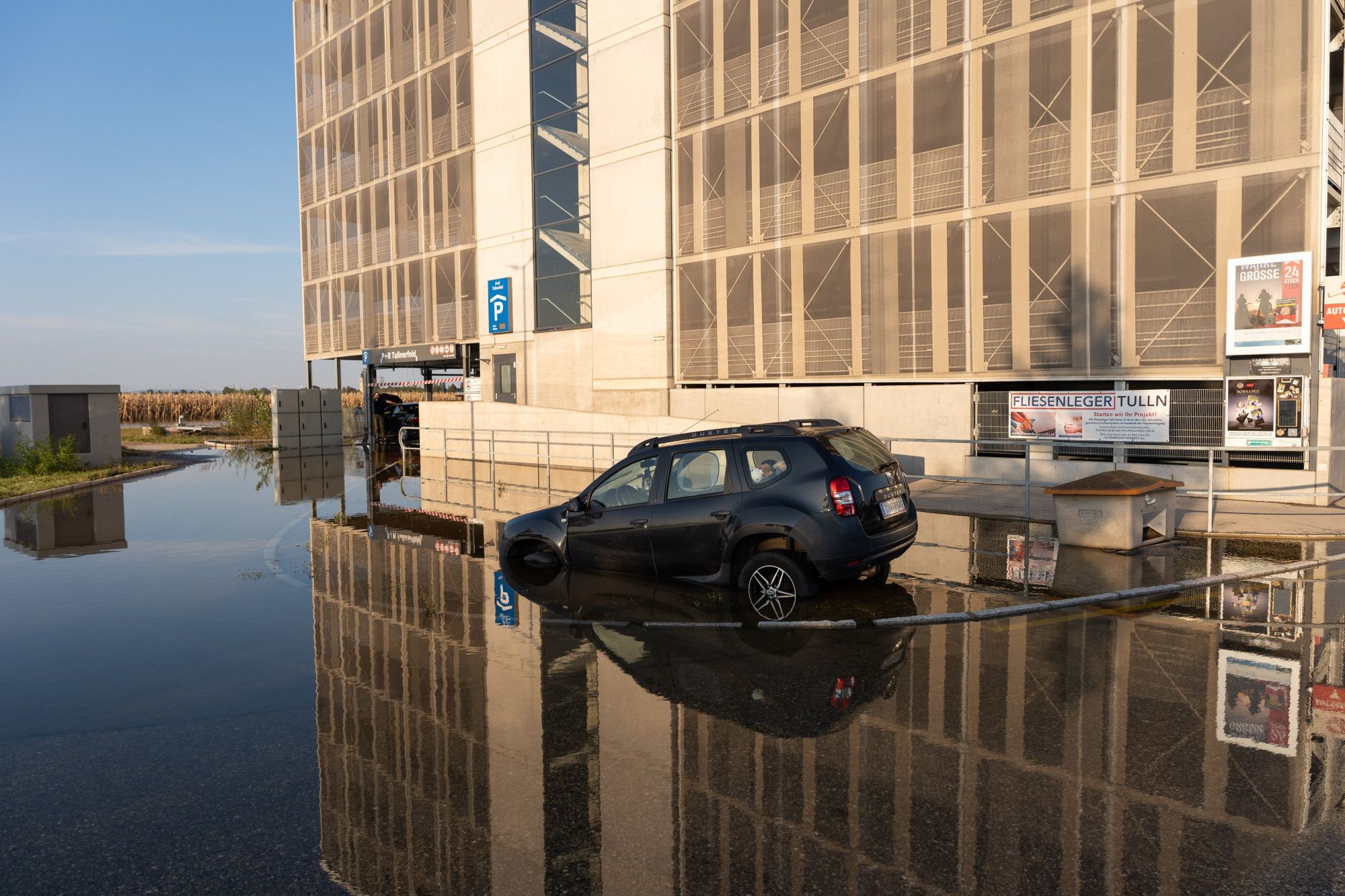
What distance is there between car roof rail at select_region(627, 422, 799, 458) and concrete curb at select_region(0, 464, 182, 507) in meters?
16.2

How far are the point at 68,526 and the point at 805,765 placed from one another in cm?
1520

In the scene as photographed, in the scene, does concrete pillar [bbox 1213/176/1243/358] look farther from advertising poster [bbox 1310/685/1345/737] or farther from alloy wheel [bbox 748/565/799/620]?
advertising poster [bbox 1310/685/1345/737]

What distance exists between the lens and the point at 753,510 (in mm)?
8461

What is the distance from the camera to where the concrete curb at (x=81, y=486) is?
19.2m

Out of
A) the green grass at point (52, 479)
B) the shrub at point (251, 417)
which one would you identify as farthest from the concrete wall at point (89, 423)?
the shrub at point (251, 417)

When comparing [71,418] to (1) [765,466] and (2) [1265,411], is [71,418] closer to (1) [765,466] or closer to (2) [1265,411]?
(1) [765,466]

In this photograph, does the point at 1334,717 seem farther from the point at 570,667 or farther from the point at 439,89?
the point at 439,89

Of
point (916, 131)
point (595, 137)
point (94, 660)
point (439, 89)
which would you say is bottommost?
point (94, 660)

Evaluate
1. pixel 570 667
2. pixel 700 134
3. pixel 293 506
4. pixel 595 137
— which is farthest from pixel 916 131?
pixel 570 667

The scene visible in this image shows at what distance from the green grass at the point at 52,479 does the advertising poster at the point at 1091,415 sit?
21.4 meters

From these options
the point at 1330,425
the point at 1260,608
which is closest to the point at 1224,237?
the point at 1330,425

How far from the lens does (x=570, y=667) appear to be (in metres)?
6.82

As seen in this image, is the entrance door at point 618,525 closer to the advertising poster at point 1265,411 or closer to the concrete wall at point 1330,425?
the advertising poster at point 1265,411

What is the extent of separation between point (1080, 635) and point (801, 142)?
1950 centimetres
